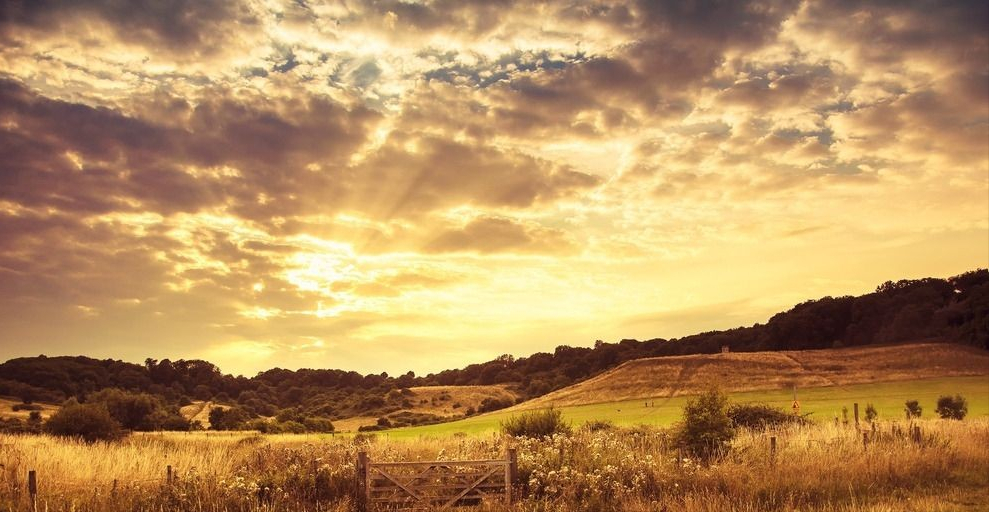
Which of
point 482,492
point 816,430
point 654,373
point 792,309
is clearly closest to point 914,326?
point 792,309

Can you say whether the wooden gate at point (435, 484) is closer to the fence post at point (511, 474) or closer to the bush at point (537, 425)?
the fence post at point (511, 474)

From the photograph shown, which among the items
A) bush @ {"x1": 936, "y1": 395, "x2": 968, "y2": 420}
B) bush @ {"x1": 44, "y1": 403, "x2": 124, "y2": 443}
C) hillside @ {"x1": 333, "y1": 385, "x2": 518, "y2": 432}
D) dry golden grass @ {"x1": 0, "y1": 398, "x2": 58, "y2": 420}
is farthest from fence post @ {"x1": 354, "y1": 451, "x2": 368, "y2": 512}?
hillside @ {"x1": 333, "y1": 385, "x2": 518, "y2": 432}

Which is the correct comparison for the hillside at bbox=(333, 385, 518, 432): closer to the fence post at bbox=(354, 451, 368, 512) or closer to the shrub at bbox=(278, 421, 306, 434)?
the shrub at bbox=(278, 421, 306, 434)

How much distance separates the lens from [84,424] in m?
39.3

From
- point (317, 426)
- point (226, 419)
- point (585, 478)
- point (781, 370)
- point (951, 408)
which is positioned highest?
point (585, 478)

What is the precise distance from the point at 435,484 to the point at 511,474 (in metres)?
2.37

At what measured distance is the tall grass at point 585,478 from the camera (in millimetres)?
18250

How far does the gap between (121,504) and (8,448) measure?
8.21 meters

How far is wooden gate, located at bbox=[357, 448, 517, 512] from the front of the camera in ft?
66.7

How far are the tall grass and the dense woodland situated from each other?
46071 mm

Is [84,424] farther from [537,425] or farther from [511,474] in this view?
[511,474]

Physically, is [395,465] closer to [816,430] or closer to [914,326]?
[816,430]

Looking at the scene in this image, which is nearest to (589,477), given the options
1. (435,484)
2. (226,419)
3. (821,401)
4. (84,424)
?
(435,484)

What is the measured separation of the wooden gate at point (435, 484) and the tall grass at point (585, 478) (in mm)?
691
